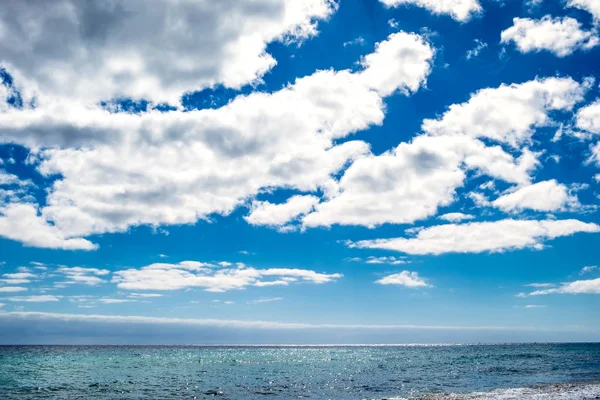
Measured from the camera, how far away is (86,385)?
175 feet

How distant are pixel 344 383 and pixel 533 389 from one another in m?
20.6

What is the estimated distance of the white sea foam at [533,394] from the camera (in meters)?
36.2

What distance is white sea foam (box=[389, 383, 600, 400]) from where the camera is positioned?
3622cm

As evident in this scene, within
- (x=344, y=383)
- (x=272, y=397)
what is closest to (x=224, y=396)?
(x=272, y=397)

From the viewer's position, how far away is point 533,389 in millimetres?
43312

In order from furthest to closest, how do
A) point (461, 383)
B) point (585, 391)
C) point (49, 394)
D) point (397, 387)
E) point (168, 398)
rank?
point (461, 383) → point (397, 387) → point (49, 394) → point (168, 398) → point (585, 391)

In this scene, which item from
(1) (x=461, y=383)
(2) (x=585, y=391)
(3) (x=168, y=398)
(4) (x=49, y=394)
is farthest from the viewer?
(1) (x=461, y=383)

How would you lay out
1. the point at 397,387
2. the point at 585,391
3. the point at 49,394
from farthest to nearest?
the point at 397,387, the point at 49,394, the point at 585,391

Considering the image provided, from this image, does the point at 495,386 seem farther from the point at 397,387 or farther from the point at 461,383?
the point at 397,387

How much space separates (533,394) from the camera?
38.9 metres

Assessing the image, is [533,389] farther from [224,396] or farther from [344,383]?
[224,396]

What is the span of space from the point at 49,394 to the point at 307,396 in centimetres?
2572

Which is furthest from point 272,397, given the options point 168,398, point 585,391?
point 585,391

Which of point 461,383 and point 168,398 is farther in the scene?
point 461,383
